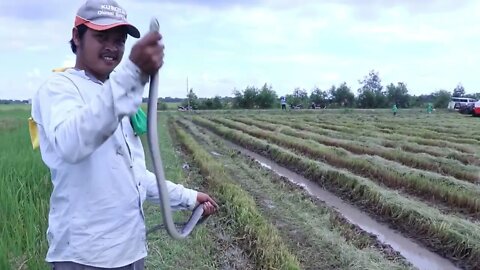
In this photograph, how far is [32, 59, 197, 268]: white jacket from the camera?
1.19 meters

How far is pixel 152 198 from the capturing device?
1.75 meters

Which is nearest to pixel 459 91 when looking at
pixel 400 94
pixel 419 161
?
pixel 400 94

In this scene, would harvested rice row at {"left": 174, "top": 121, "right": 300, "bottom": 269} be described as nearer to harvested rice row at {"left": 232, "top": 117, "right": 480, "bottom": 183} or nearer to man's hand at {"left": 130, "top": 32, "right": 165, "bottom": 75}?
man's hand at {"left": 130, "top": 32, "right": 165, "bottom": 75}

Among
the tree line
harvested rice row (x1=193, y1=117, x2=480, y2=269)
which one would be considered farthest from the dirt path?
the tree line

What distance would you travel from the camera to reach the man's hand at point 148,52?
1.05 meters

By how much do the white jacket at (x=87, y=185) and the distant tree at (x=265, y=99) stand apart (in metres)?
44.3

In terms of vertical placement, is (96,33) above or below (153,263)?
above

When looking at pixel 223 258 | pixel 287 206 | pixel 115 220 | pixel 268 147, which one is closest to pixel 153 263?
pixel 223 258

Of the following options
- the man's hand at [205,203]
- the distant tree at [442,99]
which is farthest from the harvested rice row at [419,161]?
the distant tree at [442,99]

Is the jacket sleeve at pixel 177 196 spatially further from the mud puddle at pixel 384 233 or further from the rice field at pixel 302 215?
the mud puddle at pixel 384 233

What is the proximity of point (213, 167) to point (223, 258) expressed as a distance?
179 inches

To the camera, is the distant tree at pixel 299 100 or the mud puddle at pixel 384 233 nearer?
the mud puddle at pixel 384 233

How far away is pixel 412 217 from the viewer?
555 centimetres

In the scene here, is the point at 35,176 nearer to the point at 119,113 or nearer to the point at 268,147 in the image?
the point at 119,113
